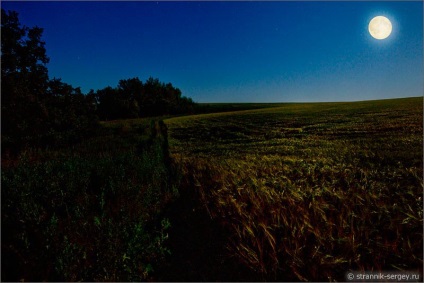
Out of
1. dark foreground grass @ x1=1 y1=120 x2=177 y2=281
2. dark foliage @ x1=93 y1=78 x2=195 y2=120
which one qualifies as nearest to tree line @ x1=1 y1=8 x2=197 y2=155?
dark foreground grass @ x1=1 y1=120 x2=177 y2=281

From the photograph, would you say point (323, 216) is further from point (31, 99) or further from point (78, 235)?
point (31, 99)

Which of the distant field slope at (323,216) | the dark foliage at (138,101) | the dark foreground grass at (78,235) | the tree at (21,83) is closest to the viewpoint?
the distant field slope at (323,216)

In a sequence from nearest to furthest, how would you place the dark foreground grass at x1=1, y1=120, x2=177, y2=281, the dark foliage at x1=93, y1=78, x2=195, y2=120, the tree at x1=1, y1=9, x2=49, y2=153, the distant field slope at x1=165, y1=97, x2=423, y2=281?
the distant field slope at x1=165, y1=97, x2=423, y2=281, the dark foreground grass at x1=1, y1=120, x2=177, y2=281, the tree at x1=1, y1=9, x2=49, y2=153, the dark foliage at x1=93, y1=78, x2=195, y2=120

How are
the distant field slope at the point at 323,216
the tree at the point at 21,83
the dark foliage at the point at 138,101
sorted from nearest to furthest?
the distant field slope at the point at 323,216 → the tree at the point at 21,83 → the dark foliage at the point at 138,101

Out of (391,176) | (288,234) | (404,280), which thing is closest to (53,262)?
(288,234)

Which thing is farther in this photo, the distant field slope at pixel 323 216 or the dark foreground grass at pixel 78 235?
the dark foreground grass at pixel 78 235

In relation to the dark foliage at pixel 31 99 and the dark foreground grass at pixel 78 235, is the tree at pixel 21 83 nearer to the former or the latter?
the dark foliage at pixel 31 99

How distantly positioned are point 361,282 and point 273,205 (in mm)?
1473

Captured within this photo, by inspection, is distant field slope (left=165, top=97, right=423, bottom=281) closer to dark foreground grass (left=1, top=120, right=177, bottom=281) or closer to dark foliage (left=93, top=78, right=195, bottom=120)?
dark foreground grass (left=1, top=120, right=177, bottom=281)

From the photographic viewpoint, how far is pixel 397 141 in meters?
7.75

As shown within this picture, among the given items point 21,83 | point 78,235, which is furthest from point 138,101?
point 78,235

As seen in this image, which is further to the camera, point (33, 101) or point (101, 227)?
point (33, 101)

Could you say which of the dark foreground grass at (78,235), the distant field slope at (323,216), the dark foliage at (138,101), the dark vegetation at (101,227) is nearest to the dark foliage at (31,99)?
the dark vegetation at (101,227)

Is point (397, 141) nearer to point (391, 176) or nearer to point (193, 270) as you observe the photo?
point (391, 176)
